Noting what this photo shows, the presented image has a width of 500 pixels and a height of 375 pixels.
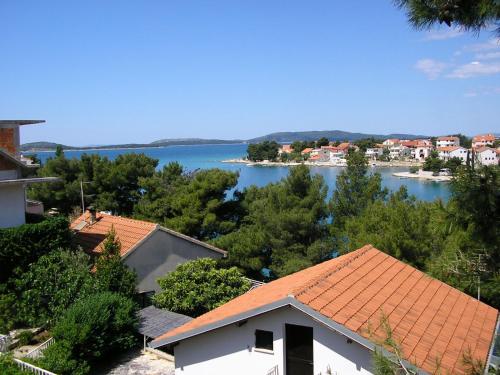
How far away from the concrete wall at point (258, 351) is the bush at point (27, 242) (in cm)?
731

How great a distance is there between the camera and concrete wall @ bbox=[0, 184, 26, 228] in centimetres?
1541

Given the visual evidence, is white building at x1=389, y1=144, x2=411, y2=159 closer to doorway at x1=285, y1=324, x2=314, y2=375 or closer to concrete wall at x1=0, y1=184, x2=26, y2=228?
concrete wall at x1=0, y1=184, x2=26, y2=228

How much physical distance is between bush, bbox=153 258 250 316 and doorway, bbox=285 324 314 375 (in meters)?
7.82

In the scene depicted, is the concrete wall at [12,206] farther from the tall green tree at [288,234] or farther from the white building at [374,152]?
the white building at [374,152]

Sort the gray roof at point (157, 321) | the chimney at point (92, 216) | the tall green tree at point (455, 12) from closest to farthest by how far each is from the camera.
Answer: the tall green tree at point (455, 12), the gray roof at point (157, 321), the chimney at point (92, 216)

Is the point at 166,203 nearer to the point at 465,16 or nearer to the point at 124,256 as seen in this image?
the point at 124,256

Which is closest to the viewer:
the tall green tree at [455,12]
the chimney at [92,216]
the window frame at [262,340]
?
the tall green tree at [455,12]

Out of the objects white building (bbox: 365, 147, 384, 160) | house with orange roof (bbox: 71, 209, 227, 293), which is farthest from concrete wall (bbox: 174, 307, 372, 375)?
white building (bbox: 365, 147, 384, 160)

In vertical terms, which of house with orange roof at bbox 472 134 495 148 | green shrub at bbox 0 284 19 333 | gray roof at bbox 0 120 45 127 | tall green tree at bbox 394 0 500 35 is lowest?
green shrub at bbox 0 284 19 333

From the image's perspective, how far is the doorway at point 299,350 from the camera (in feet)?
28.1

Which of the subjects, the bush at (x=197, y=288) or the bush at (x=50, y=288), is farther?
the bush at (x=197, y=288)

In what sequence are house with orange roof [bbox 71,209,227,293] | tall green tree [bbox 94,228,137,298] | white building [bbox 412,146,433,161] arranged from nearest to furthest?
tall green tree [bbox 94,228,137,298] < house with orange roof [bbox 71,209,227,293] < white building [bbox 412,146,433,161]

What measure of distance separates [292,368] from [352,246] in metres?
10.8

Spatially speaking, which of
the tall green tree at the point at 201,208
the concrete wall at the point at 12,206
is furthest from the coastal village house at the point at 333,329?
the tall green tree at the point at 201,208
